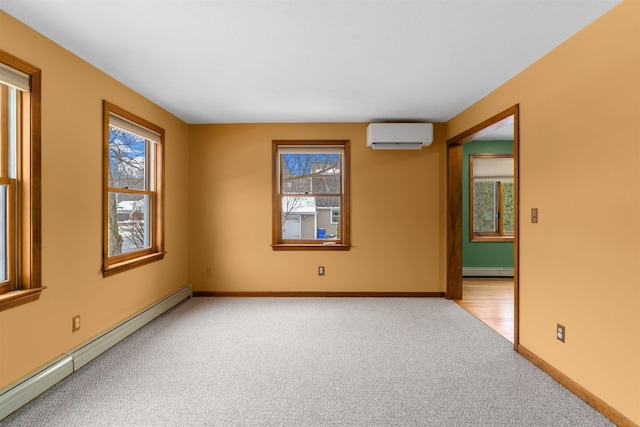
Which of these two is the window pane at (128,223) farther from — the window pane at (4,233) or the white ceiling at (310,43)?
the white ceiling at (310,43)

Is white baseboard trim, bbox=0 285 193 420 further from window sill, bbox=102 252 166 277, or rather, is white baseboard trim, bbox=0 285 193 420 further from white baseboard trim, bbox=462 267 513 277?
white baseboard trim, bbox=462 267 513 277

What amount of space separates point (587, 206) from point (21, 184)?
12.2ft

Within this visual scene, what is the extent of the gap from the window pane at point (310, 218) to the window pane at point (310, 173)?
0.13 metres

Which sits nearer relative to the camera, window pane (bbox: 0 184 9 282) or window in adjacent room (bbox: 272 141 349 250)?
window pane (bbox: 0 184 9 282)

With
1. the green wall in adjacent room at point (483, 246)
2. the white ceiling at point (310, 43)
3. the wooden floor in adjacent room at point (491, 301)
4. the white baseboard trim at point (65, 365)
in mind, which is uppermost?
the white ceiling at point (310, 43)

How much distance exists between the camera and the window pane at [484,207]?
233 inches

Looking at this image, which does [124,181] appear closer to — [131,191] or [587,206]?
[131,191]

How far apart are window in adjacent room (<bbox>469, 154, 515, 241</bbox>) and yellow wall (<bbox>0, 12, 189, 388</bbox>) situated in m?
5.39

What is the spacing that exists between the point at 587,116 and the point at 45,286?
381 centimetres

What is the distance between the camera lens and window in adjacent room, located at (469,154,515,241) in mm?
5805

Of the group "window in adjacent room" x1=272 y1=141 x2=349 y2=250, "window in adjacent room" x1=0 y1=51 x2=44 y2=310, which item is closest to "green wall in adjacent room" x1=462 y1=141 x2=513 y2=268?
"window in adjacent room" x1=272 y1=141 x2=349 y2=250

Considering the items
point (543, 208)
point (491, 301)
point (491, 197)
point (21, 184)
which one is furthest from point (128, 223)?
point (491, 197)

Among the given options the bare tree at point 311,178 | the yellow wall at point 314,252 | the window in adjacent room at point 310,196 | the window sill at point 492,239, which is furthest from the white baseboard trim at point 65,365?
the window sill at point 492,239

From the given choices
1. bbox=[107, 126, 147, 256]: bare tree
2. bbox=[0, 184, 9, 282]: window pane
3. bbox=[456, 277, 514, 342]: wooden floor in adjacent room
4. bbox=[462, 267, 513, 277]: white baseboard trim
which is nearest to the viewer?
bbox=[0, 184, 9, 282]: window pane
